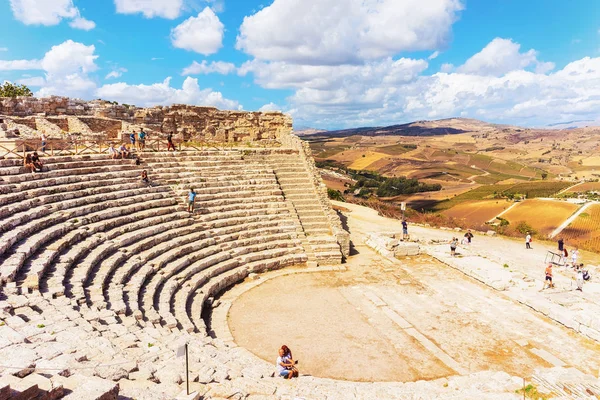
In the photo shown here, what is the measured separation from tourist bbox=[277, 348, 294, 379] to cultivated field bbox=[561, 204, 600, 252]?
868 inches

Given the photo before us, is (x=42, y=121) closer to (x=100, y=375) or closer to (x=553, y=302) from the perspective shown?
(x=100, y=375)

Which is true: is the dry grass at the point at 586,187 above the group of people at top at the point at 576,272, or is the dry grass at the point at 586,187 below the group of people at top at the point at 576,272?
below

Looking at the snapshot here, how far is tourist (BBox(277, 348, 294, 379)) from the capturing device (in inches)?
277

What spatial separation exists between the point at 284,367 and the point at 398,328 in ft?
14.6

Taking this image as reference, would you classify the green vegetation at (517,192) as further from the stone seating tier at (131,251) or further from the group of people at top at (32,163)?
the group of people at top at (32,163)

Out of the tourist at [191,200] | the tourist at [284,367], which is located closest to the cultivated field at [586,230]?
the tourist at [191,200]

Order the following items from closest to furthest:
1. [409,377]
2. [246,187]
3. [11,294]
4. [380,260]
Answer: [11,294] < [409,377] < [380,260] < [246,187]

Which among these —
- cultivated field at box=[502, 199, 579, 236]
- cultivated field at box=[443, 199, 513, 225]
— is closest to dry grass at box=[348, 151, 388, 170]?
cultivated field at box=[443, 199, 513, 225]

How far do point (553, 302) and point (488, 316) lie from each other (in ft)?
7.73

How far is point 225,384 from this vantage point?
233 inches

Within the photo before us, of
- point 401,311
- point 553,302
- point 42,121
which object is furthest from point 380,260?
point 42,121

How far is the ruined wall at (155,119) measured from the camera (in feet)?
70.8

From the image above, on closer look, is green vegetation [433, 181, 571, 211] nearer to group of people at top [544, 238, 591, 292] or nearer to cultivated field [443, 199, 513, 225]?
cultivated field [443, 199, 513, 225]

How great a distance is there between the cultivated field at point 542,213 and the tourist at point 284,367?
93.2 ft
